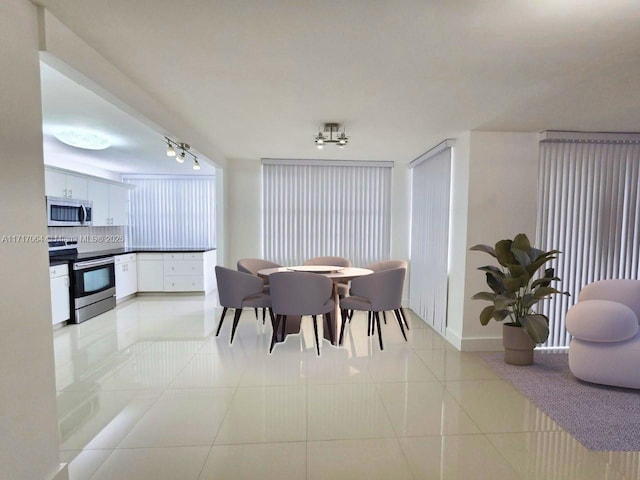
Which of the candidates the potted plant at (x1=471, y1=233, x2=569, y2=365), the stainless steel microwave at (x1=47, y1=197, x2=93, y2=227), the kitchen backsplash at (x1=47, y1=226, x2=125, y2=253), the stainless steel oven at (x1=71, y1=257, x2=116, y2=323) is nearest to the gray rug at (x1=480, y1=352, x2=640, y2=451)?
the potted plant at (x1=471, y1=233, x2=569, y2=365)

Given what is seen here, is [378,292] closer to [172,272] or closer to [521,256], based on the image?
[521,256]

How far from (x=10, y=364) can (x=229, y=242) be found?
4.04 m

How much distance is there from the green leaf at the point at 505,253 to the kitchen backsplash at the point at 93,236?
610 centimetres

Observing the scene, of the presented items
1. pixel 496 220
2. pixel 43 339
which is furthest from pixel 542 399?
pixel 43 339

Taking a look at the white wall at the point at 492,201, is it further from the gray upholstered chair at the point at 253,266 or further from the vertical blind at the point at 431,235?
the gray upholstered chair at the point at 253,266

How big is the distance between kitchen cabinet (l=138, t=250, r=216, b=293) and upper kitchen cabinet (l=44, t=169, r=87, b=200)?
1504mm

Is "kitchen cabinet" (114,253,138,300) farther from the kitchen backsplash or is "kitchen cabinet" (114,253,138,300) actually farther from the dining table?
the dining table

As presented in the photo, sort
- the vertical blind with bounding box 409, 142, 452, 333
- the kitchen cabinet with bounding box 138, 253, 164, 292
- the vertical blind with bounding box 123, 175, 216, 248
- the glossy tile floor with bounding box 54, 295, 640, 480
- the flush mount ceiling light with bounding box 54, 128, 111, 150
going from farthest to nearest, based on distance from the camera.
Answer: the vertical blind with bounding box 123, 175, 216, 248 < the kitchen cabinet with bounding box 138, 253, 164, 292 < the vertical blind with bounding box 409, 142, 452, 333 < the flush mount ceiling light with bounding box 54, 128, 111, 150 < the glossy tile floor with bounding box 54, 295, 640, 480

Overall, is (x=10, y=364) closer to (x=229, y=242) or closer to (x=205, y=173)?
(x=229, y=242)

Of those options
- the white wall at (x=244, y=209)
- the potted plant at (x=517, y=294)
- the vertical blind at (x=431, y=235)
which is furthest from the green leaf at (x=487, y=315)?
the white wall at (x=244, y=209)

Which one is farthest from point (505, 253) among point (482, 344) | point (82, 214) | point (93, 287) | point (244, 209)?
point (82, 214)

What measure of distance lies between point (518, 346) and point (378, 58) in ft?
9.95

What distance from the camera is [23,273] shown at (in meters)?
1.55

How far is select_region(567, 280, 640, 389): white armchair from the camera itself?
8.95 feet
